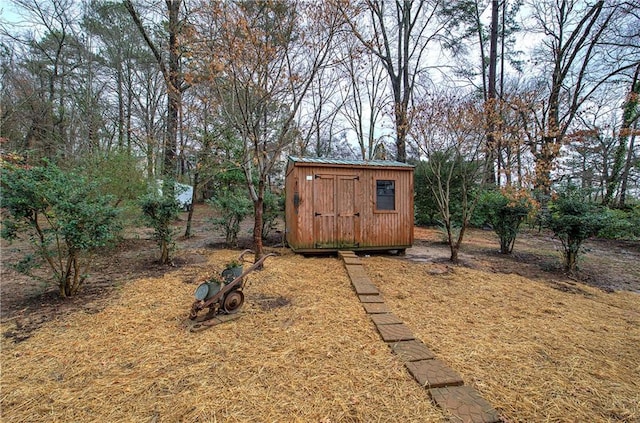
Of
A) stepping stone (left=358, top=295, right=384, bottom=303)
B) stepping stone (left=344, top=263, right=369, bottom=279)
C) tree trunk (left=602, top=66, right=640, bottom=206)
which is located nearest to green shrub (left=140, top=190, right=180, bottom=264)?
stepping stone (left=344, top=263, right=369, bottom=279)

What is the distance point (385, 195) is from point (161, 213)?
4.62 metres

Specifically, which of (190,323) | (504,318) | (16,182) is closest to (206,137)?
(16,182)

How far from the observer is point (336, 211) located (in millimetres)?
6336

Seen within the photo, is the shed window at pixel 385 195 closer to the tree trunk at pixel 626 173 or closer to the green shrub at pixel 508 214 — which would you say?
the green shrub at pixel 508 214

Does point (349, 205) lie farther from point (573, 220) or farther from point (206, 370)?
point (206, 370)

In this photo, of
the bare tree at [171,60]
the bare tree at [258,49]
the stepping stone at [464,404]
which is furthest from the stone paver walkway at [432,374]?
the bare tree at [171,60]

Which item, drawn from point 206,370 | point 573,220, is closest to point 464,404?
point 206,370

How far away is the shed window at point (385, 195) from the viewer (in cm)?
658

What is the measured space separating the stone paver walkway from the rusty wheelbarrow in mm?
1535

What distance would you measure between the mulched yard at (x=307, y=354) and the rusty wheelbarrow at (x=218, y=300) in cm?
14

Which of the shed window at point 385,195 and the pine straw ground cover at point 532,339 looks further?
the shed window at point 385,195

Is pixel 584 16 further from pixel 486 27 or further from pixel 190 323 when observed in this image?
pixel 190 323

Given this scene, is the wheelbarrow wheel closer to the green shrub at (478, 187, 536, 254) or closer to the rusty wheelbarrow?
the rusty wheelbarrow

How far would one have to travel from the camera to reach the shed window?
6.58m
